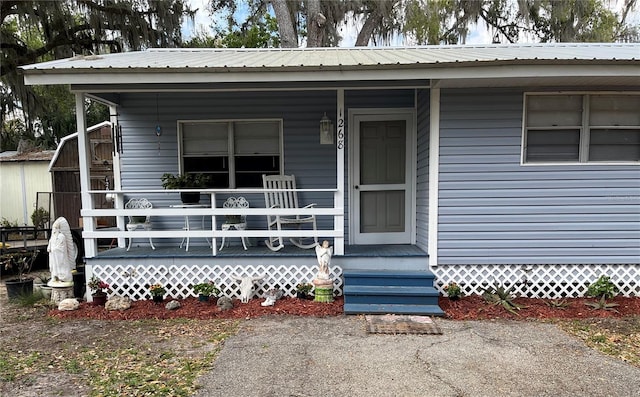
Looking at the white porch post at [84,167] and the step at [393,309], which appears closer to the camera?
Answer: the step at [393,309]

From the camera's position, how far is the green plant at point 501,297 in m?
4.39

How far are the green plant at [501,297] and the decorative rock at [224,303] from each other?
122 inches

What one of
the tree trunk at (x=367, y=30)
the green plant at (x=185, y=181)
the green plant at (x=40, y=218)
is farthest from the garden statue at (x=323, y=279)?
the tree trunk at (x=367, y=30)

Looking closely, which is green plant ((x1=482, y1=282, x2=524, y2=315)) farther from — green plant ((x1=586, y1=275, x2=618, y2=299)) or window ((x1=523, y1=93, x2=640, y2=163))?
window ((x1=523, y1=93, x2=640, y2=163))

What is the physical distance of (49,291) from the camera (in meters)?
5.04

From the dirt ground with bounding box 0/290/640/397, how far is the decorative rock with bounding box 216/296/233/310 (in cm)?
7

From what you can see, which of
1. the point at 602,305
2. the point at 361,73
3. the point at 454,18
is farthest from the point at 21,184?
the point at 454,18

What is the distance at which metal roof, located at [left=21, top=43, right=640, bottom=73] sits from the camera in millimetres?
4242

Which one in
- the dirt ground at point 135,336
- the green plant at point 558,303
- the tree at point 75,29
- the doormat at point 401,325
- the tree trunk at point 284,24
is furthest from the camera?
the tree trunk at point 284,24

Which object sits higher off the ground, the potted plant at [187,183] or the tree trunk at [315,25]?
the tree trunk at [315,25]

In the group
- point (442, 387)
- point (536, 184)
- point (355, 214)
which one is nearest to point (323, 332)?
point (442, 387)

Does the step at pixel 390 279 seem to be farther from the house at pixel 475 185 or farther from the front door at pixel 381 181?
the front door at pixel 381 181

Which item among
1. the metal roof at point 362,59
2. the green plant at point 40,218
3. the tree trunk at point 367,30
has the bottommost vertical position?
the green plant at point 40,218

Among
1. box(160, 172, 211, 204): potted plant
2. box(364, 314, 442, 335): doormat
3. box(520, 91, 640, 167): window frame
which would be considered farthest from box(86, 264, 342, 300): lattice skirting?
box(520, 91, 640, 167): window frame
